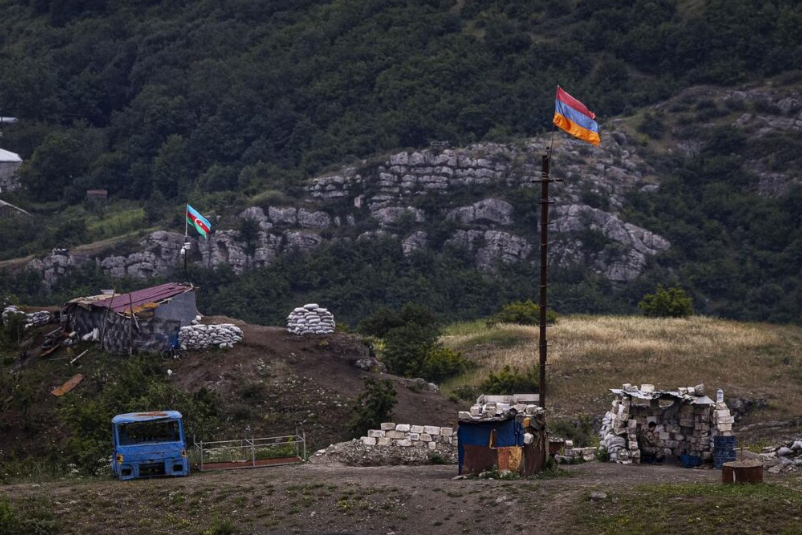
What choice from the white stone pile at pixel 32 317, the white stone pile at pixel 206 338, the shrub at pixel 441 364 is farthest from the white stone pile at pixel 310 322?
the white stone pile at pixel 32 317

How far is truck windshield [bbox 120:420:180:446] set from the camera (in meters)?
38.5

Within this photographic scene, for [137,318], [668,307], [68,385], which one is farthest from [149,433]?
[668,307]

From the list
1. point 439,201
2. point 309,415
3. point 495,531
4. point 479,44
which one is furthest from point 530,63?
point 495,531

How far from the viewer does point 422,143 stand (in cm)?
10550

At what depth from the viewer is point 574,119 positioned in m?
44.6

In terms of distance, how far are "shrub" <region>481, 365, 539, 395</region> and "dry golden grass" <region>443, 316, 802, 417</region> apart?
0.83 metres

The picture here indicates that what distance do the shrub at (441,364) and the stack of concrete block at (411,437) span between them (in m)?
15.3

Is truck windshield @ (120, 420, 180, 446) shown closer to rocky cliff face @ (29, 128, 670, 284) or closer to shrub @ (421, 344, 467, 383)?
shrub @ (421, 344, 467, 383)

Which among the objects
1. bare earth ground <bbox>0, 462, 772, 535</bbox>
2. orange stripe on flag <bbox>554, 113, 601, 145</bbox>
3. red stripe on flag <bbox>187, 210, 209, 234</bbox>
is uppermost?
orange stripe on flag <bbox>554, 113, 601, 145</bbox>

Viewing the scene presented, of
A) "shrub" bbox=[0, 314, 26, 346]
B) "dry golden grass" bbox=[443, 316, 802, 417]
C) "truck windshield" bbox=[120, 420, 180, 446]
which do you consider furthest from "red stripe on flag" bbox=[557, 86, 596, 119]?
"shrub" bbox=[0, 314, 26, 346]

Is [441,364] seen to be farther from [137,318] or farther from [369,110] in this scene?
[369,110]

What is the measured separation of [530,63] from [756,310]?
1195 inches

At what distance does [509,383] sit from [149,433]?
20.4 m

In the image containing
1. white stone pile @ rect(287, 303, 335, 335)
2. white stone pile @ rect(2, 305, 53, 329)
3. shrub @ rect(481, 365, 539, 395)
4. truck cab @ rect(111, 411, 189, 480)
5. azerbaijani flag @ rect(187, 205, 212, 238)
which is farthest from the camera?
shrub @ rect(481, 365, 539, 395)
